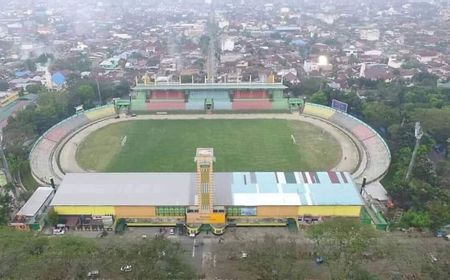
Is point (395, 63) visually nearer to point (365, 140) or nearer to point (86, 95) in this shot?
point (365, 140)

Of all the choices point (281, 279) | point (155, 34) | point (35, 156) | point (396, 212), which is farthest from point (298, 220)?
point (155, 34)

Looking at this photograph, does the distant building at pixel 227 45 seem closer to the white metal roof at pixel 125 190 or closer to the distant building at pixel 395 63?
the distant building at pixel 395 63

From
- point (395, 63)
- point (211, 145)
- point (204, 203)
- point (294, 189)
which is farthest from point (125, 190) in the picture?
point (395, 63)

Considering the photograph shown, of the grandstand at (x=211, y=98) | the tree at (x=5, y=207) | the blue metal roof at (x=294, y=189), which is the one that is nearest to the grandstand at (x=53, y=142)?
the tree at (x=5, y=207)

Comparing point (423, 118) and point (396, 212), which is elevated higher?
point (423, 118)

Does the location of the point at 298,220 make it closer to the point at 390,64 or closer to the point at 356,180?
the point at 356,180
